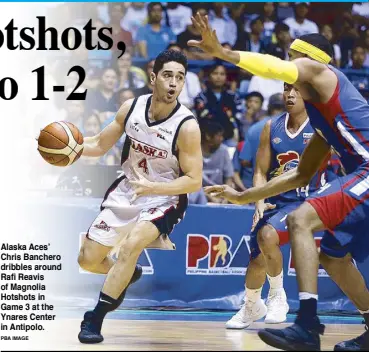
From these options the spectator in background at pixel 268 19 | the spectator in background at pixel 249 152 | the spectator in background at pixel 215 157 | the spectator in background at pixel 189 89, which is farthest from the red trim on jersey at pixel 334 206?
the spectator in background at pixel 268 19

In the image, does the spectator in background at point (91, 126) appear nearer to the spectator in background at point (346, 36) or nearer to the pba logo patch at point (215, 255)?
the pba logo patch at point (215, 255)

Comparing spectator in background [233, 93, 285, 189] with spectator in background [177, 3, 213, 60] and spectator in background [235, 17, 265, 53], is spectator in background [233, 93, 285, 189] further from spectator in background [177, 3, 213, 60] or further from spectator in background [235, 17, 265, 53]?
spectator in background [235, 17, 265, 53]

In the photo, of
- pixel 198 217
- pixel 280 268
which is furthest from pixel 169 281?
pixel 280 268

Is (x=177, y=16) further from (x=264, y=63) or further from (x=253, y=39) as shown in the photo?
(x=264, y=63)

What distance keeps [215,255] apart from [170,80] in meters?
2.75

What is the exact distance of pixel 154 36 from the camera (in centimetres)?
1257

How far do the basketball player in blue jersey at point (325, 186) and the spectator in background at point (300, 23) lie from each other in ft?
24.8

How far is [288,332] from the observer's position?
557 centimetres

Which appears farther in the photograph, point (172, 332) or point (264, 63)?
point (172, 332)

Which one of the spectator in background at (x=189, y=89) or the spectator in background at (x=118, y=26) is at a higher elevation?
the spectator in background at (x=118, y=26)

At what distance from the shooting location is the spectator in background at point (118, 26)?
12.3 metres

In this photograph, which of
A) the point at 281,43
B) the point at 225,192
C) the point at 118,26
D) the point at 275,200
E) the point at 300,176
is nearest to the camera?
the point at 225,192

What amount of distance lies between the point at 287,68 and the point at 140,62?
6683 millimetres

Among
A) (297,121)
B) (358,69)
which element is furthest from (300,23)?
(297,121)
